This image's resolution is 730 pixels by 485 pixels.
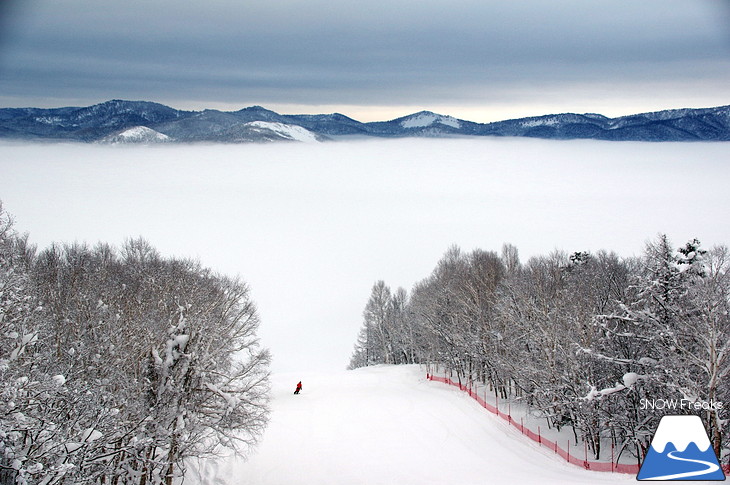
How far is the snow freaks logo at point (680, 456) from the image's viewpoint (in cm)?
1952

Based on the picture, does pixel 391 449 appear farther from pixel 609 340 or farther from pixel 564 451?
pixel 609 340

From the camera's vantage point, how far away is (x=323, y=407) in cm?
4297

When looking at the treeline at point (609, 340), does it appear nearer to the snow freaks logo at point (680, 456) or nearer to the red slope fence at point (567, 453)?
the red slope fence at point (567, 453)

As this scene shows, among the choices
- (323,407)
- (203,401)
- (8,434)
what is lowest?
(323,407)

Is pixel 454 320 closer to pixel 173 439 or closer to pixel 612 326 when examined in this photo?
pixel 612 326

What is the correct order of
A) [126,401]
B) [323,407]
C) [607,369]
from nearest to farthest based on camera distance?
[126,401]
[607,369]
[323,407]

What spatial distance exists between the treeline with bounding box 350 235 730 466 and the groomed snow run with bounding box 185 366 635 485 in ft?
12.5

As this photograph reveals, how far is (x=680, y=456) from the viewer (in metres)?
19.9

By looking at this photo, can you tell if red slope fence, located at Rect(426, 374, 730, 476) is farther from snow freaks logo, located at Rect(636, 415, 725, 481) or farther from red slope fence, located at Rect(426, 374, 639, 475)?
snow freaks logo, located at Rect(636, 415, 725, 481)

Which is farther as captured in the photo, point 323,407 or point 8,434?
point 323,407

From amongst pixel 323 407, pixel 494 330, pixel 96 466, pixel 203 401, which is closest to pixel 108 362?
pixel 203 401

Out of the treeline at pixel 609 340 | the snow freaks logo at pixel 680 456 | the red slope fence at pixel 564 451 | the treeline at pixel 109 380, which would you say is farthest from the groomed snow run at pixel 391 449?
the treeline at pixel 109 380

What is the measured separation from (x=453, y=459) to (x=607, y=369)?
10.8 m

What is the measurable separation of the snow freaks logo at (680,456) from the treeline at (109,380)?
15537mm
